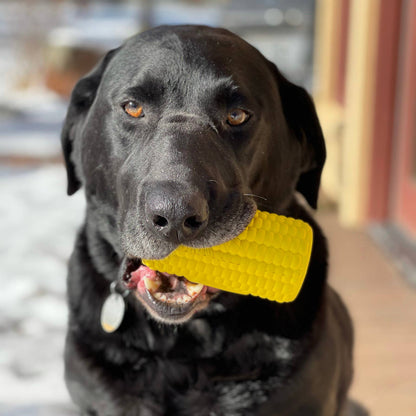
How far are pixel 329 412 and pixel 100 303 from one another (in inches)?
25.6

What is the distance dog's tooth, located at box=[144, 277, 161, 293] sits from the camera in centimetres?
141

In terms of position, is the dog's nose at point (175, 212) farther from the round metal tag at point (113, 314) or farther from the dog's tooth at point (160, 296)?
the round metal tag at point (113, 314)

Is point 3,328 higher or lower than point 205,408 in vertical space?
lower

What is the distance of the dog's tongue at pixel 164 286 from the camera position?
1.40 metres

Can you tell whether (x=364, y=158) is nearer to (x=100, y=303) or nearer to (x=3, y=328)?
(x=3, y=328)

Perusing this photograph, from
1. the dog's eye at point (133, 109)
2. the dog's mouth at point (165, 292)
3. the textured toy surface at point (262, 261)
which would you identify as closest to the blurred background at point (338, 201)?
the dog's mouth at point (165, 292)

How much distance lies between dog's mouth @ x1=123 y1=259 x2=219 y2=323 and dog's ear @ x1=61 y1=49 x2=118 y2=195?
1.29 feet

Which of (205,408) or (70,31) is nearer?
(205,408)

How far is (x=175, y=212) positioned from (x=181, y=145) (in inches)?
8.6

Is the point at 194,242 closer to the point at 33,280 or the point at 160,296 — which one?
the point at 160,296

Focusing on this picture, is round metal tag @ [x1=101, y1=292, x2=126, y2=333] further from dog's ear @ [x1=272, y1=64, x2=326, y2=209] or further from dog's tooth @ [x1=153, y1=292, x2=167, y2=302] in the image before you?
dog's ear @ [x1=272, y1=64, x2=326, y2=209]

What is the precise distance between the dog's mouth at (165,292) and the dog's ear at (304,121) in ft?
1.58

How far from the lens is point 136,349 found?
1.56 m

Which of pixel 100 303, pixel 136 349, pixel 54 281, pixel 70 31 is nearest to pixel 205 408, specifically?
pixel 136 349
